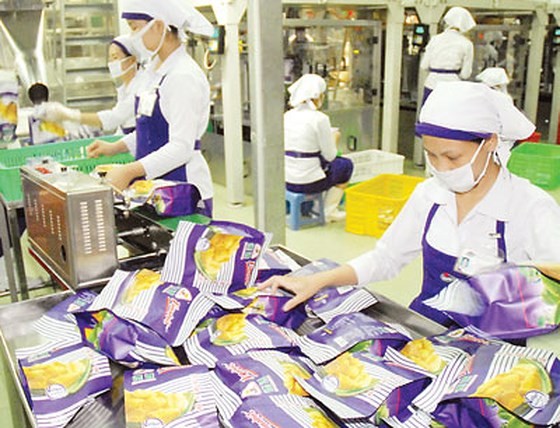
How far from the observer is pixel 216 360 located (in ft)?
4.19

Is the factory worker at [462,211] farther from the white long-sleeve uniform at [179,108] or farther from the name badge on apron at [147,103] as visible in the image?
the name badge on apron at [147,103]

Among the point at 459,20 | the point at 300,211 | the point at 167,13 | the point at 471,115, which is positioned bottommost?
the point at 300,211

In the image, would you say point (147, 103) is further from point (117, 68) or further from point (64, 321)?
point (64, 321)

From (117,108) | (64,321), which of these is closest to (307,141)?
(117,108)

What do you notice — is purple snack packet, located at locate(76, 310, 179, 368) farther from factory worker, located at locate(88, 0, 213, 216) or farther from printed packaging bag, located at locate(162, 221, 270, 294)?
factory worker, located at locate(88, 0, 213, 216)

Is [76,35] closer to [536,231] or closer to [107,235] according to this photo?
[107,235]

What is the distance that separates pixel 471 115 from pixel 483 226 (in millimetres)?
360

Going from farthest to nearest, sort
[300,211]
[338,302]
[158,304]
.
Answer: [300,211] → [338,302] → [158,304]

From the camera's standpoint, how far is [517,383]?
1046 millimetres

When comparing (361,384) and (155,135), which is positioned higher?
(155,135)

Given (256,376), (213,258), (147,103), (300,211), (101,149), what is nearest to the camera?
(256,376)

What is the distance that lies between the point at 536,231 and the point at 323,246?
3238 mm

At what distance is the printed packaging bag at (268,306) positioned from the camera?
1.49 m

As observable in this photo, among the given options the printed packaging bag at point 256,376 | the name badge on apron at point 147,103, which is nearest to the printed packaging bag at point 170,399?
the printed packaging bag at point 256,376
